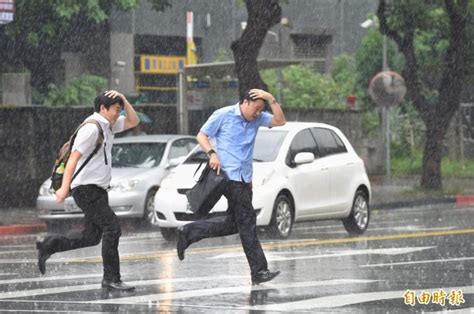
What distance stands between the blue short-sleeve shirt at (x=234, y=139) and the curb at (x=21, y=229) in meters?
10.1

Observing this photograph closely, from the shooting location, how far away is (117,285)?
11508 millimetres

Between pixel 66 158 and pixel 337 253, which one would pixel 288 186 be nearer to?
pixel 337 253

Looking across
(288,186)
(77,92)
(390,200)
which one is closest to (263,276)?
(288,186)

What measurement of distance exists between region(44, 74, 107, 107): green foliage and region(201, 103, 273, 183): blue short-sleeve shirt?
2378cm

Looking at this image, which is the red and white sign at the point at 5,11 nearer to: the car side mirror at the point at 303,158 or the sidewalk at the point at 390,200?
the sidewalk at the point at 390,200

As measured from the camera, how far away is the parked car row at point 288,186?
1783 centimetres

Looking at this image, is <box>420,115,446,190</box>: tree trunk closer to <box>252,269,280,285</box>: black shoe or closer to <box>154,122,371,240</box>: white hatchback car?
<box>154,122,371,240</box>: white hatchback car

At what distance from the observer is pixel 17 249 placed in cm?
1741

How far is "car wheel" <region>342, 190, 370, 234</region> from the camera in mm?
19297

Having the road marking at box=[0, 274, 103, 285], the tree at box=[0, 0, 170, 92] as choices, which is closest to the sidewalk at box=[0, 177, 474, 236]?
the tree at box=[0, 0, 170, 92]

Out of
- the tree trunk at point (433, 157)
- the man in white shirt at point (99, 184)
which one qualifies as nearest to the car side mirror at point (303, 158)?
the man in white shirt at point (99, 184)

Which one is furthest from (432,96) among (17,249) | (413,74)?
(17,249)

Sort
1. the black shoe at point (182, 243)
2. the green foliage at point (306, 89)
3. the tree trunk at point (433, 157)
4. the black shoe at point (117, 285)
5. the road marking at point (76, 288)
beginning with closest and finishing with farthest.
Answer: the road marking at point (76, 288) < the black shoe at point (117, 285) < the black shoe at point (182, 243) < the tree trunk at point (433, 157) < the green foliage at point (306, 89)

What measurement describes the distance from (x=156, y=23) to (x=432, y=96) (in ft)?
33.7
